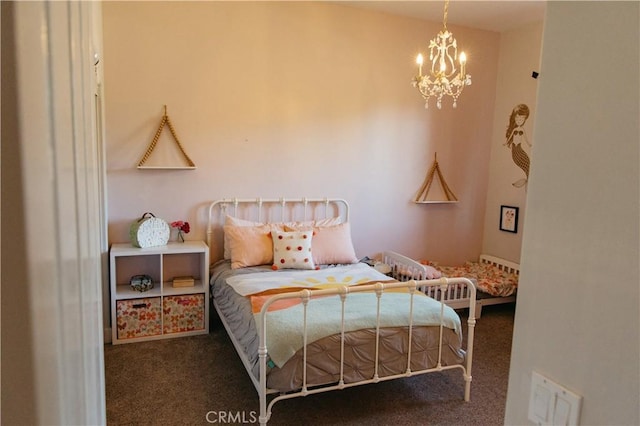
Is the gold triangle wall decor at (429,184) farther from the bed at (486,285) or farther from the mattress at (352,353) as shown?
the mattress at (352,353)

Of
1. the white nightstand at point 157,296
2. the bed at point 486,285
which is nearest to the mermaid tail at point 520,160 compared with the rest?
the bed at point 486,285

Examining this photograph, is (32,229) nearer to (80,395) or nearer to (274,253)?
(80,395)

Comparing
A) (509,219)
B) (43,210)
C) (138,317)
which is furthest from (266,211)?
(43,210)

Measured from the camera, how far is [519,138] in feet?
14.4

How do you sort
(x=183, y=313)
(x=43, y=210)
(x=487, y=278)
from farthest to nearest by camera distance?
1. (x=487, y=278)
2. (x=183, y=313)
3. (x=43, y=210)

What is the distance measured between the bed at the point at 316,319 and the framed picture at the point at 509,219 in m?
1.36

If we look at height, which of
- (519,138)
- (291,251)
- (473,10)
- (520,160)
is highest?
(473,10)

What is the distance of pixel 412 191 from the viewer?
4.49 m

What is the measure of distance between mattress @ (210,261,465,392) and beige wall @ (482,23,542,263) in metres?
2.13

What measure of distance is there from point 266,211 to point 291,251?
0.59 m

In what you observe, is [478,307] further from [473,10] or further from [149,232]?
[149,232]

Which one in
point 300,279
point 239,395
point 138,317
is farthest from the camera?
point 138,317

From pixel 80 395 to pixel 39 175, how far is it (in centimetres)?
28

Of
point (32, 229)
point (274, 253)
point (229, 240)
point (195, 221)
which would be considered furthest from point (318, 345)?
point (32, 229)
